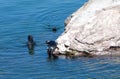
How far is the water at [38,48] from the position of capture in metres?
28.1

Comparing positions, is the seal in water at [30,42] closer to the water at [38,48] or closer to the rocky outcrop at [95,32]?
the water at [38,48]

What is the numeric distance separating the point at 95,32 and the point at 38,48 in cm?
419

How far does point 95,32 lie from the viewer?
Result: 30.8 metres

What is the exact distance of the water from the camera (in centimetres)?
2810

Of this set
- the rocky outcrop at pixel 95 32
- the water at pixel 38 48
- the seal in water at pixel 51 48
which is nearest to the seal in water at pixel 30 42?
the water at pixel 38 48

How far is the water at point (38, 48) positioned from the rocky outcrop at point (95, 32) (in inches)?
31.6

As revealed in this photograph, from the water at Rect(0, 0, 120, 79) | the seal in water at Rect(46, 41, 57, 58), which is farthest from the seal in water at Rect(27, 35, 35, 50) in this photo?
the seal in water at Rect(46, 41, 57, 58)

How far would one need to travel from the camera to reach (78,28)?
31406 millimetres

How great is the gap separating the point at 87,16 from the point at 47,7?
1295 cm

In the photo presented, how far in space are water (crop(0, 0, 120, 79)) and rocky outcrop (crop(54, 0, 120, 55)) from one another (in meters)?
0.80

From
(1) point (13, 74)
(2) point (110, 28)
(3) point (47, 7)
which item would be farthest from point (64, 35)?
(3) point (47, 7)

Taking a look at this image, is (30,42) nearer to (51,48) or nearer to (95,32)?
(51,48)

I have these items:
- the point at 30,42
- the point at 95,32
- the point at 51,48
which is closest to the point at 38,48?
the point at 30,42

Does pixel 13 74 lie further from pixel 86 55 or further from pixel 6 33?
pixel 6 33
